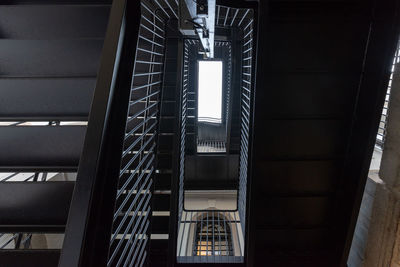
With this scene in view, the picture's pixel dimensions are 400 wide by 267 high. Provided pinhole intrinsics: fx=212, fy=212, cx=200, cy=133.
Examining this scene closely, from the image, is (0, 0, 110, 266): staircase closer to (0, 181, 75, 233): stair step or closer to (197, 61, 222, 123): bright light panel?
(0, 181, 75, 233): stair step

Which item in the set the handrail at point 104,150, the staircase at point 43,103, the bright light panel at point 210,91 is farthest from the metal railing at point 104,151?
the bright light panel at point 210,91

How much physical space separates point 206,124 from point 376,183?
4507mm

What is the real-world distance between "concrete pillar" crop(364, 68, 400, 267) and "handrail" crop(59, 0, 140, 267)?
1.82m

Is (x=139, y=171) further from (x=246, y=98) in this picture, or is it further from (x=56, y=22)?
(x=246, y=98)

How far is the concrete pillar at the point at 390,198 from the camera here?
4.97 feet

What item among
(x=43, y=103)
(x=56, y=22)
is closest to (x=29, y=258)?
(x=43, y=103)

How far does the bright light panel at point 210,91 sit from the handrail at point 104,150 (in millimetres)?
3271

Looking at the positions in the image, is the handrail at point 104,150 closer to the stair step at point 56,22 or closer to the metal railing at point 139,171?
the metal railing at point 139,171

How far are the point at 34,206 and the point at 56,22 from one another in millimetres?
1127

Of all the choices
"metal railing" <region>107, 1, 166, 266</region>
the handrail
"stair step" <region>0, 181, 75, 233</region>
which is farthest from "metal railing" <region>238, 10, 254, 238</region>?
"stair step" <region>0, 181, 75, 233</region>

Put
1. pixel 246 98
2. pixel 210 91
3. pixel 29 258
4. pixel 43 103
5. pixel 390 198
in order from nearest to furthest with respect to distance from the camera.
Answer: pixel 29 258 → pixel 43 103 → pixel 390 198 → pixel 246 98 → pixel 210 91

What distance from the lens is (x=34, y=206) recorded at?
40.5 inches

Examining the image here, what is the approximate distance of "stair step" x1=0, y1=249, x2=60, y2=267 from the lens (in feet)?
3.24

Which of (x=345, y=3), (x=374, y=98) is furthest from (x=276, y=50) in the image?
(x=374, y=98)
